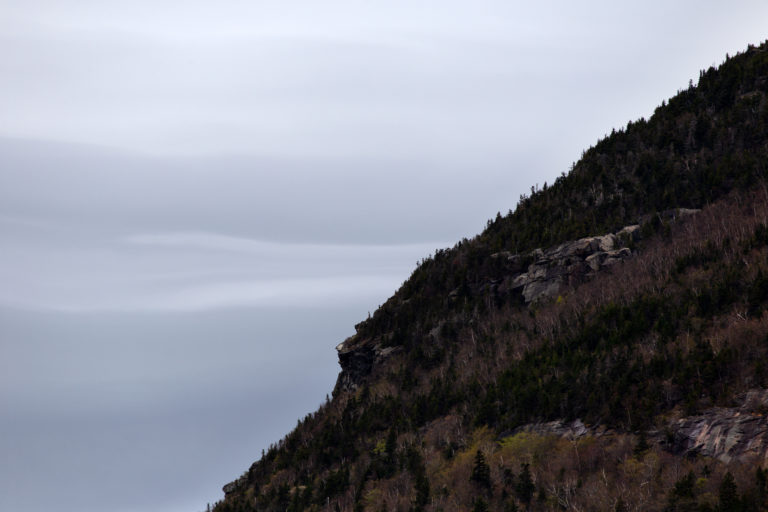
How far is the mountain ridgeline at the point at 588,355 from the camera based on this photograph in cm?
6462

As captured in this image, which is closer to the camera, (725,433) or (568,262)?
(725,433)

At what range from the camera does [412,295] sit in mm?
135625

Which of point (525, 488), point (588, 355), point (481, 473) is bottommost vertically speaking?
point (525, 488)

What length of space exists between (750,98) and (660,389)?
75469mm

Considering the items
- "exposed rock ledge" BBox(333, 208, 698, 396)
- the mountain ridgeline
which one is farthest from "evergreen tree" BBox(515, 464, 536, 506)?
"exposed rock ledge" BBox(333, 208, 698, 396)

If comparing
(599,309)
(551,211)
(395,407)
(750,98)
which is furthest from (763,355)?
(750,98)

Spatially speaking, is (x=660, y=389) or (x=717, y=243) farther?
(x=717, y=243)

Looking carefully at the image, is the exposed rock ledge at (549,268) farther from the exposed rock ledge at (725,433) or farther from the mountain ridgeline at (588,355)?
the exposed rock ledge at (725,433)

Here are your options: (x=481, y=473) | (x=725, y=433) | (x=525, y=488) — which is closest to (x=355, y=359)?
(x=481, y=473)

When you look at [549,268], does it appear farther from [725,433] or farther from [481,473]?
[725,433]

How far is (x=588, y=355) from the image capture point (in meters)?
84.2

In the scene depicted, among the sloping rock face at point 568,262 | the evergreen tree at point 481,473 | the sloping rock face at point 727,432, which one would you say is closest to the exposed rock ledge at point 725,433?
the sloping rock face at point 727,432

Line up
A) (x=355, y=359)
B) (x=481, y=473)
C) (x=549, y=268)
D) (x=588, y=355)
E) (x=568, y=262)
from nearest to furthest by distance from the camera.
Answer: (x=481, y=473) < (x=588, y=355) < (x=568, y=262) < (x=549, y=268) < (x=355, y=359)

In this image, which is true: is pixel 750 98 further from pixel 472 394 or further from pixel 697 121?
pixel 472 394
